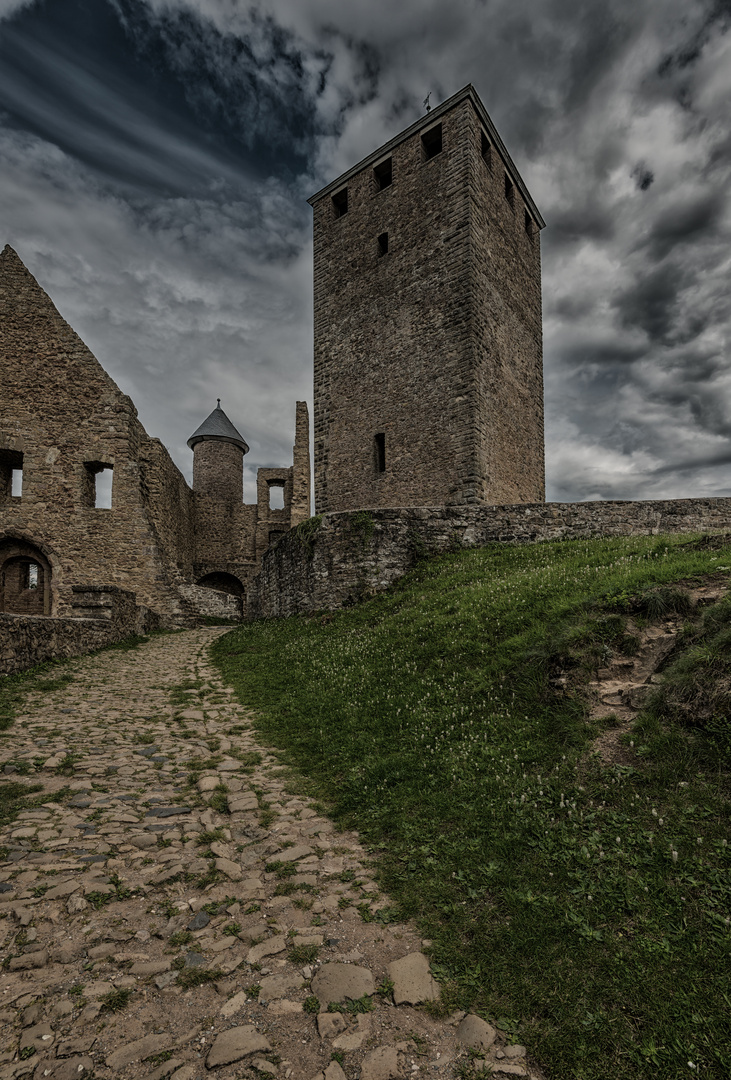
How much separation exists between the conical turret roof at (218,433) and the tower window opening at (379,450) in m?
23.9

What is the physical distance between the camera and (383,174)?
70.2 feet

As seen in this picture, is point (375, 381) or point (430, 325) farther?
point (375, 381)

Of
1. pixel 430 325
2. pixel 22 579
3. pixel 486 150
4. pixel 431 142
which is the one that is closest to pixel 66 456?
pixel 22 579

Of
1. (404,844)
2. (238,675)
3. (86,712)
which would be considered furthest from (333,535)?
(404,844)

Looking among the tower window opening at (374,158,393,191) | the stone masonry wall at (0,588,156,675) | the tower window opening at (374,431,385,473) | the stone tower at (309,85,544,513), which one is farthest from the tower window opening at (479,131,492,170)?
the stone masonry wall at (0,588,156,675)

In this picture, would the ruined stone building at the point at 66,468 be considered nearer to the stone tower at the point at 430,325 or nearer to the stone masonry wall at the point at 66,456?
the stone masonry wall at the point at 66,456

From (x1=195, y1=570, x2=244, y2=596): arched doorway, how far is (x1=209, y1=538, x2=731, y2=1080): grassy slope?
28126 mm

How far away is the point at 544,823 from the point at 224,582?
111ft

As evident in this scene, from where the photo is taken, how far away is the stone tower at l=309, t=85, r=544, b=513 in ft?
57.2

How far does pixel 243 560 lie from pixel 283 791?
30.8 metres

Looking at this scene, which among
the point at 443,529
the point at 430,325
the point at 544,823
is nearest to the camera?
the point at 544,823

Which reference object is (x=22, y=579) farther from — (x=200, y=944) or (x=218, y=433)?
(x=200, y=944)

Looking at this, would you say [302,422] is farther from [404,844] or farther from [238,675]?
[404,844]

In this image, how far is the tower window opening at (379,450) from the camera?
766 inches
